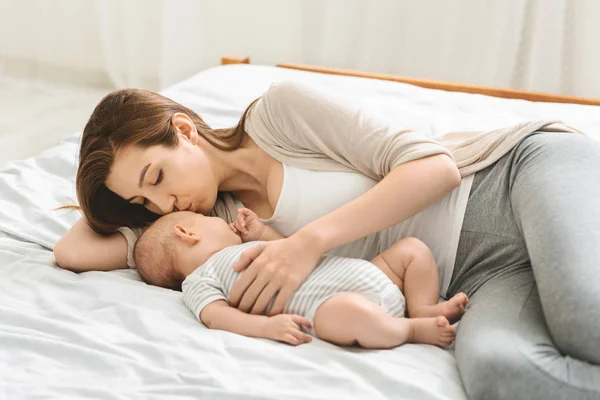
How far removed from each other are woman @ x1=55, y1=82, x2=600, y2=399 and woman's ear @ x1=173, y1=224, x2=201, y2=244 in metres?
0.08

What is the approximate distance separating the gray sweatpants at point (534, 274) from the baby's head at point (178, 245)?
444mm

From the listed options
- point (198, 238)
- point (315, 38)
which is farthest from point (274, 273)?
point (315, 38)

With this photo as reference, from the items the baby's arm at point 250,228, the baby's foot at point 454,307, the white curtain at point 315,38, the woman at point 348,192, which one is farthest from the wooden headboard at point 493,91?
the baby's foot at point 454,307

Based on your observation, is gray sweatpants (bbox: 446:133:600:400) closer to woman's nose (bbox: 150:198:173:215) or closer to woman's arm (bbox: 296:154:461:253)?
woman's arm (bbox: 296:154:461:253)

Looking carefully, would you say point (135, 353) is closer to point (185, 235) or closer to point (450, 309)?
point (185, 235)

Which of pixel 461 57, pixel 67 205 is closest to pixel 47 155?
pixel 67 205

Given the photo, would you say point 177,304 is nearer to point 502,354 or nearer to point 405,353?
point 405,353

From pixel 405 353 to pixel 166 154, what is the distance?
0.58 m

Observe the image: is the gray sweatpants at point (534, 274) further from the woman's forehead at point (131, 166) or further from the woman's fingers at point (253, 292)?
the woman's forehead at point (131, 166)

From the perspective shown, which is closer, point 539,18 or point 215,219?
point 215,219

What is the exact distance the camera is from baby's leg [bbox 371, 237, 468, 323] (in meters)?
1.23

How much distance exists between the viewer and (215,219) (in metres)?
1.38

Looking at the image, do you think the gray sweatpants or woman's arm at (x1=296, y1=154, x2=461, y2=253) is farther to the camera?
woman's arm at (x1=296, y1=154, x2=461, y2=253)

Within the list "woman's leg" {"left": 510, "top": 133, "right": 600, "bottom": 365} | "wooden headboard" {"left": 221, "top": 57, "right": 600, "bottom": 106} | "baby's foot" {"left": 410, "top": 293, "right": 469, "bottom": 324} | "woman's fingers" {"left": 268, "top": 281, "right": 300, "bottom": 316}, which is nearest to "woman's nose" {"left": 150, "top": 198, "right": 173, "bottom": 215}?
"woman's fingers" {"left": 268, "top": 281, "right": 300, "bottom": 316}
